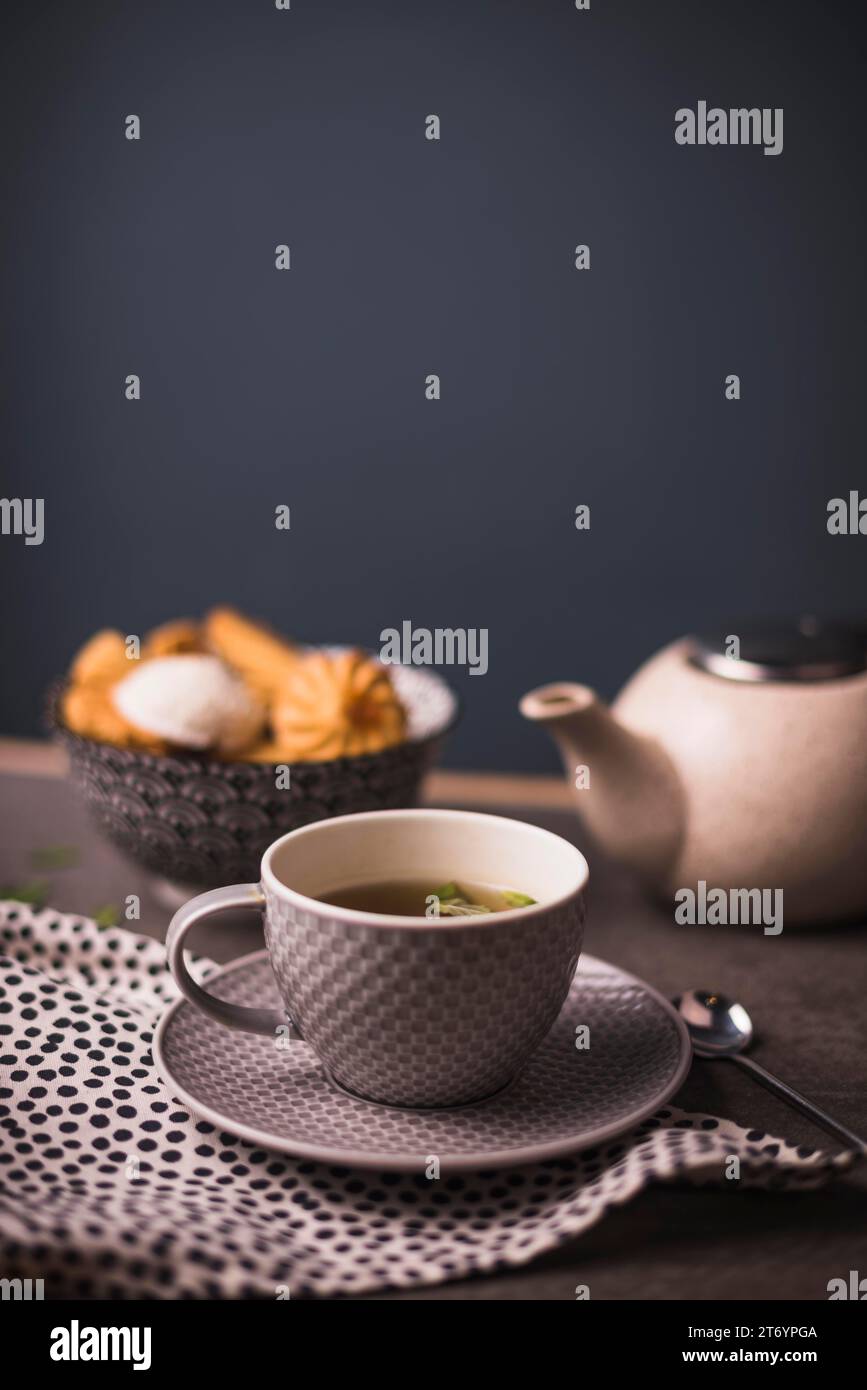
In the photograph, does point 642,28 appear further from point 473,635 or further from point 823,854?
point 823,854

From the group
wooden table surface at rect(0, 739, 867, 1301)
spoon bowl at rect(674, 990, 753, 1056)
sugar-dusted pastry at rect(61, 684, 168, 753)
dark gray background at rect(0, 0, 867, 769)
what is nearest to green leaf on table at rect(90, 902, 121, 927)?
wooden table surface at rect(0, 739, 867, 1301)

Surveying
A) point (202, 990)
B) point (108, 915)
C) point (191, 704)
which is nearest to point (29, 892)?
point (108, 915)

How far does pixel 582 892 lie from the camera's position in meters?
0.56

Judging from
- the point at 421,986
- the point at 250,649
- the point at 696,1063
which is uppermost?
the point at 250,649

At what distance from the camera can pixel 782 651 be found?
86 centimetres

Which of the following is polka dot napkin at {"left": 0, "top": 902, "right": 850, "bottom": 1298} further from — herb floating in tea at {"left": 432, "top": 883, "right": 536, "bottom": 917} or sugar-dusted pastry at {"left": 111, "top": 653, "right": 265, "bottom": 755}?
sugar-dusted pastry at {"left": 111, "top": 653, "right": 265, "bottom": 755}

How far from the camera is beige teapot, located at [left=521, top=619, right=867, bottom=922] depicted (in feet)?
2.68

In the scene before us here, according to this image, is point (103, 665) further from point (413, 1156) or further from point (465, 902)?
point (413, 1156)

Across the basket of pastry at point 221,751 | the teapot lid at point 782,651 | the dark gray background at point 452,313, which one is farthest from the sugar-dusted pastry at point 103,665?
the dark gray background at point 452,313

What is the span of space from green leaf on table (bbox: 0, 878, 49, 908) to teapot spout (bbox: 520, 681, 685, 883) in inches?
14.6

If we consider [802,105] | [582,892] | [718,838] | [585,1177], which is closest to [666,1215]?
[585,1177]

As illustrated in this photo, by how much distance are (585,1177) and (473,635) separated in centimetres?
119

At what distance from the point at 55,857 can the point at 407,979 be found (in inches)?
21.2
